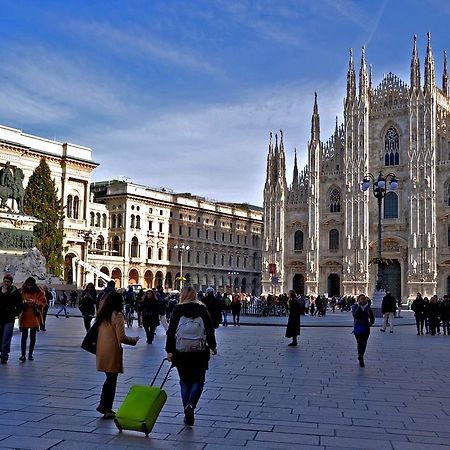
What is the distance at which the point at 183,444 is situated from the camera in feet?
21.2

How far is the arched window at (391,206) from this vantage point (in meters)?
61.2

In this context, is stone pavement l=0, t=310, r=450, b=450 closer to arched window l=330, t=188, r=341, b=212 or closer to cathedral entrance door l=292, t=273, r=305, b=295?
arched window l=330, t=188, r=341, b=212

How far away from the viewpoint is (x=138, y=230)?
245 ft

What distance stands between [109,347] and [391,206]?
186 ft

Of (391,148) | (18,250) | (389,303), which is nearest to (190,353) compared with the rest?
(389,303)

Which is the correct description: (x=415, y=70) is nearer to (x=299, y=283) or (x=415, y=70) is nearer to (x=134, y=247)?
(x=299, y=283)

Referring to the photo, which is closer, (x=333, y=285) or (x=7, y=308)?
(x=7, y=308)

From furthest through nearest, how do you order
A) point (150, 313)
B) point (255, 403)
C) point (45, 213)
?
point (45, 213) → point (150, 313) → point (255, 403)

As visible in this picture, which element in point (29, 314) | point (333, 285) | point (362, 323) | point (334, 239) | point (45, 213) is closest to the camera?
point (29, 314)

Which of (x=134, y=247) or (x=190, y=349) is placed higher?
(x=134, y=247)

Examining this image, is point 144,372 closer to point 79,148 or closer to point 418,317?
point 418,317

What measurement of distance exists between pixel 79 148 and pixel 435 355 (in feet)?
180

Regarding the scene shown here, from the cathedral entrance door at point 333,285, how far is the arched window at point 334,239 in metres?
2.82

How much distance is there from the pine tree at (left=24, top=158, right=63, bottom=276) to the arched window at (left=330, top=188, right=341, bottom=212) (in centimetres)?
2775
